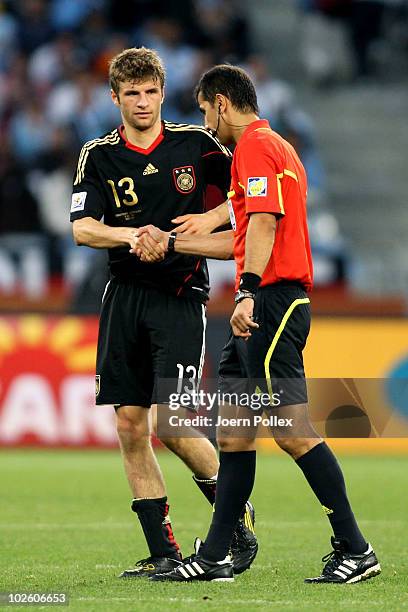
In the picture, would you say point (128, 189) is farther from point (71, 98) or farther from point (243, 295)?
point (71, 98)

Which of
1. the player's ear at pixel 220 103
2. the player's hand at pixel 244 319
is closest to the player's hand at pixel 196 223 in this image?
the player's ear at pixel 220 103

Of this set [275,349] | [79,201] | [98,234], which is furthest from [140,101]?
[275,349]

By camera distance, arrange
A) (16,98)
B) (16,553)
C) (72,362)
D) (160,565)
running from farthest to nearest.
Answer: (16,98), (72,362), (16,553), (160,565)

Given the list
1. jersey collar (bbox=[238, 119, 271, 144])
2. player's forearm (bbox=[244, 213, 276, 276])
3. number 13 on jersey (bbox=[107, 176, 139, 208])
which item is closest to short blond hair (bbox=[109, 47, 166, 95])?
number 13 on jersey (bbox=[107, 176, 139, 208])

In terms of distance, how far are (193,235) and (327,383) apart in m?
1.35

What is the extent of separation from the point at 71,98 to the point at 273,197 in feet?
42.1

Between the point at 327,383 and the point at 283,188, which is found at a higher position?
the point at 283,188

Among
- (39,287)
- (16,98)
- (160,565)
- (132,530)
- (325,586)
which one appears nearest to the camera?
(325,586)

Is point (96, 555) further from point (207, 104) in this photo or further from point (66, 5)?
point (66, 5)

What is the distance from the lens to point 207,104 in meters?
6.48

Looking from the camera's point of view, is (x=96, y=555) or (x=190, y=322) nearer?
(x=190, y=322)

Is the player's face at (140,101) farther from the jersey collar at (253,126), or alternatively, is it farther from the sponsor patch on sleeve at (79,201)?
the jersey collar at (253,126)

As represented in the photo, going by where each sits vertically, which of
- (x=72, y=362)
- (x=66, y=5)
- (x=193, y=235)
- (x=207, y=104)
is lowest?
(x=72, y=362)

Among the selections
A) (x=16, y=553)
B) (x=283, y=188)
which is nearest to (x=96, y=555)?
(x=16, y=553)
